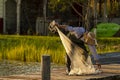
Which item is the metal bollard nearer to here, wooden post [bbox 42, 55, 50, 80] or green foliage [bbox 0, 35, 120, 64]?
wooden post [bbox 42, 55, 50, 80]

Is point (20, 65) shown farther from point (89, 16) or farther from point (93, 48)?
point (89, 16)

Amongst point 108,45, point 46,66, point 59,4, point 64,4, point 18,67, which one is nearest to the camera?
point 46,66

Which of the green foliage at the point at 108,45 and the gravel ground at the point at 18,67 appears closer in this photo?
the gravel ground at the point at 18,67

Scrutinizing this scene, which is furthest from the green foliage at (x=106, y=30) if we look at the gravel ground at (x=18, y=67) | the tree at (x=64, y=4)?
the gravel ground at (x=18, y=67)

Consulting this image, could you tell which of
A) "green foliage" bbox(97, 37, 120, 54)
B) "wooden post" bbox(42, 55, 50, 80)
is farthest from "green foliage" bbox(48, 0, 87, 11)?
"wooden post" bbox(42, 55, 50, 80)

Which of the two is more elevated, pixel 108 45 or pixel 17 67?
pixel 108 45

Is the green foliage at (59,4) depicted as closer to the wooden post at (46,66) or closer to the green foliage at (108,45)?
the green foliage at (108,45)

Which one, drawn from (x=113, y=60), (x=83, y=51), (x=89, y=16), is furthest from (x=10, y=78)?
(x=89, y=16)

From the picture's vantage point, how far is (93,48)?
11.7 metres

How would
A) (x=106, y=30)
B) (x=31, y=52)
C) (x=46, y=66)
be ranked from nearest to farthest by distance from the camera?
(x=46, y=66)
(x=31, y=52)
(x=106, y=30)

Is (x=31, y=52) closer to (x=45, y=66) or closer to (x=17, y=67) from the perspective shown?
(x=17, y=67)

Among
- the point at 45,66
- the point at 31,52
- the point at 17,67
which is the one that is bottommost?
the point at 17,67

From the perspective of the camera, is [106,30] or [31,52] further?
[106,30]

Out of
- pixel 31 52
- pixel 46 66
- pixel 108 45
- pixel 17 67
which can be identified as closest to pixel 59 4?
pixel 108 45
